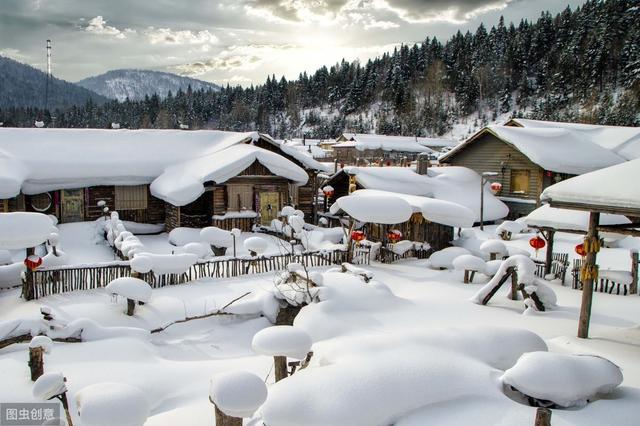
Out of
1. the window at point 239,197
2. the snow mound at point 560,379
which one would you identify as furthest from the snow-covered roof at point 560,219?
the window at point 239,197

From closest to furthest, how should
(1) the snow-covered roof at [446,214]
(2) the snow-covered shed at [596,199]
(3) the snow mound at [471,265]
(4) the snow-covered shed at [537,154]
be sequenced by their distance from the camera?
1. (2) the snow-covered shed at [596,199]
2. (3) the snow mound at [471,265]
3. (1) the snow-covered roof at [446,214]
4. (4) the snow-covered shed at [537,154]

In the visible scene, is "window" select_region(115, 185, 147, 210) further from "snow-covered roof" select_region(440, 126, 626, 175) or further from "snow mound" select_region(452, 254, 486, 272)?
"snow-covered roof" select_region(440, 126, 626, 175)

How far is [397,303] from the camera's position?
11.8m

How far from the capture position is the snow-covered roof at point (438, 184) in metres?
24.5

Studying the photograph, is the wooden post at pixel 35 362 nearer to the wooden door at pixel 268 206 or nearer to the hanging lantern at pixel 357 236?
the hanging lantern at pixel 357 236

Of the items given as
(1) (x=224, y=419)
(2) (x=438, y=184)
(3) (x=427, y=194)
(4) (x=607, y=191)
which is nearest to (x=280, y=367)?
(1) (x=224, y=419)

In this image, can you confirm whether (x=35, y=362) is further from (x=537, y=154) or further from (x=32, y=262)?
(x=537, y=154)

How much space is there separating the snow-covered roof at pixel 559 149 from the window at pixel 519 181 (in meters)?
1.88

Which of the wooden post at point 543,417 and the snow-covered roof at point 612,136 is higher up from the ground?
the snow-covered roof at point 612,136

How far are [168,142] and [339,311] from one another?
2012cm

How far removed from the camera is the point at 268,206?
24141 millimetres

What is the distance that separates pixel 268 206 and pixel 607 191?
17834mm

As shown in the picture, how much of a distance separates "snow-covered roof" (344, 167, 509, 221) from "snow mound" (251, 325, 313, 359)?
18.0 m

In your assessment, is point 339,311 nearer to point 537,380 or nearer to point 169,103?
point 537,380
